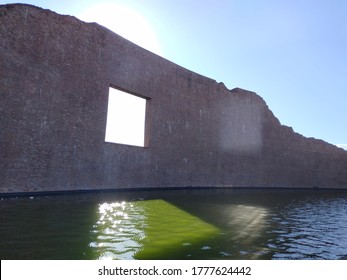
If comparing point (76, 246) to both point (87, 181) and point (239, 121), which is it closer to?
point (87, 181)

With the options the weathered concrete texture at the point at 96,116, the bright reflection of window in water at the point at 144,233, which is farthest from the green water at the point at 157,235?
the weathered concrete texture at the point at 96,116

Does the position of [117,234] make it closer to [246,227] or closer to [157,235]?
[157,235]

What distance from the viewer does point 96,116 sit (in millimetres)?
10828

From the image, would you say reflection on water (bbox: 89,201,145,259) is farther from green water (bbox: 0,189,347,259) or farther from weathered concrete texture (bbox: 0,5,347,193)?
weathered concrete texture (bbox: 0,5,347,193)

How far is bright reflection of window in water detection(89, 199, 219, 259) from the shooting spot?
3.40 meters

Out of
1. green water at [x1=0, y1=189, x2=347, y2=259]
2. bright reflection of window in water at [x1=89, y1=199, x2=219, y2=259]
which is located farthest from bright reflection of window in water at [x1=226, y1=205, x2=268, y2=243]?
bright reflection of window in water at [x1=89, y1=199, x2=219, y2=259]

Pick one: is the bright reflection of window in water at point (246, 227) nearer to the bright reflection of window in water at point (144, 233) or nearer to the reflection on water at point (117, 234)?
the bright reflection of window in water at point (144, 233)

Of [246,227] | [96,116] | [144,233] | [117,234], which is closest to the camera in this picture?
[117,234]

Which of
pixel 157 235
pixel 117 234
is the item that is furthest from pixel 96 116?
pixel 157 235

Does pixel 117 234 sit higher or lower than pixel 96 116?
lower

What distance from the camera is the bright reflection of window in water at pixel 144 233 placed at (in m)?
3.40

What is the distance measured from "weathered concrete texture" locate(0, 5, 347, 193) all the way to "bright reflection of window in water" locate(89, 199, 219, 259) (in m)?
3.83

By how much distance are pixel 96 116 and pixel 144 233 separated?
722 centimetres
